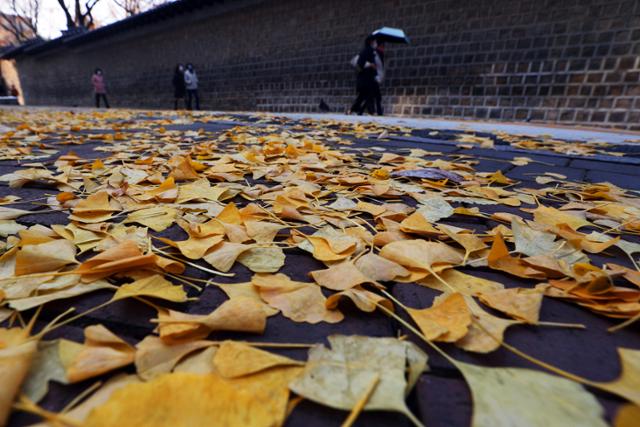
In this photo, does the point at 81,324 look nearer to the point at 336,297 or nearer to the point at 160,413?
the point at 160,413

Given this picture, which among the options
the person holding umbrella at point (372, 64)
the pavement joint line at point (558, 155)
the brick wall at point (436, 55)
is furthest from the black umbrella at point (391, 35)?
the pavement joint line at point (558, 155)

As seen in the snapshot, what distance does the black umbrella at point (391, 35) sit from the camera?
22.1 ft

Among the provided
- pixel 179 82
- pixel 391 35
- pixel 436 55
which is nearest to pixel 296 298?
pixel 391 35

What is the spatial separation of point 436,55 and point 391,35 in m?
1.05

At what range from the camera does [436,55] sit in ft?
23.2

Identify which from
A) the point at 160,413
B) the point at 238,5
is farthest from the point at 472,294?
the point at 238,5

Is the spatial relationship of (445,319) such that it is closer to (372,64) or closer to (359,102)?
(372,64)

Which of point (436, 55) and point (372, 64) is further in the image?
point (436, 55)

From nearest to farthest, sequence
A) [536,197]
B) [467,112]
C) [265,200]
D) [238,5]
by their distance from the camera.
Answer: [265,200] < [536,197] < [467,112] < [238,5]

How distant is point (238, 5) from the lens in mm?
10438

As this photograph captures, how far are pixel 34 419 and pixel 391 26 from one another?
341 inches

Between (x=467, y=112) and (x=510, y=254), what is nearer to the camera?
(x=510, y=254)

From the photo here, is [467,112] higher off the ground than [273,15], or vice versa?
[273,15]

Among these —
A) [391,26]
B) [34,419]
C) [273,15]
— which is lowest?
[34,419]
